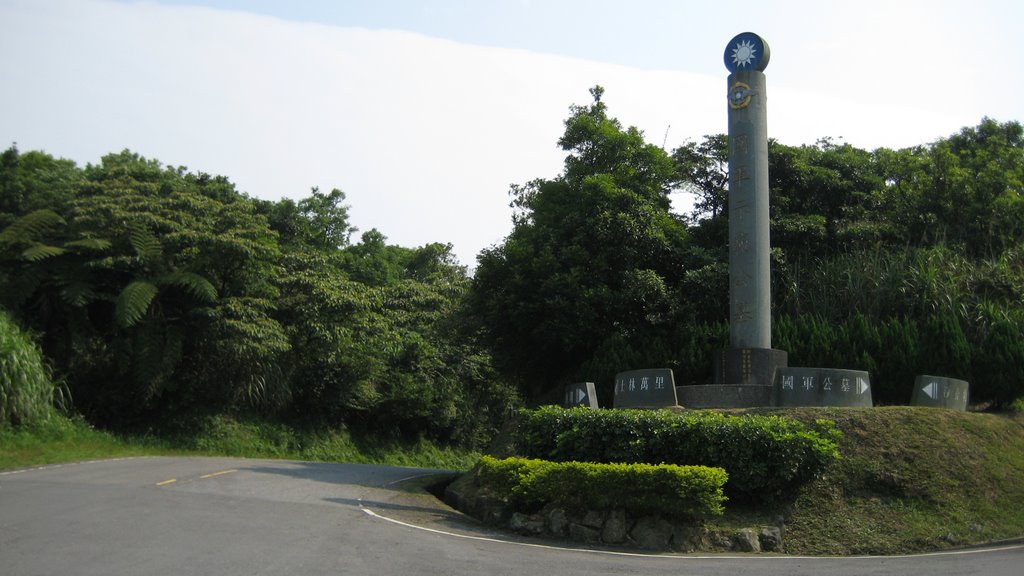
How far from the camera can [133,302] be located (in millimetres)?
21375

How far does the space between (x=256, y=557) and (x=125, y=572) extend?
1.27 m

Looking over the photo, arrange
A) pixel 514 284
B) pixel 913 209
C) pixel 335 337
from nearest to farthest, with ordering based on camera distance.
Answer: pixel 514 284
pixel 913 209
pixel 335 337

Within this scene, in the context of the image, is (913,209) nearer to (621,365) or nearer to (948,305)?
(948,305)

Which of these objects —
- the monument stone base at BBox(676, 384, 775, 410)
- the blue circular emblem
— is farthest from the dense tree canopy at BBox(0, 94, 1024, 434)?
the blue circular emblem

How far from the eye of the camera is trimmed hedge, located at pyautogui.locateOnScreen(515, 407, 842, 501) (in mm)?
12516

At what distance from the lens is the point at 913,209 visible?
2414 centimetres

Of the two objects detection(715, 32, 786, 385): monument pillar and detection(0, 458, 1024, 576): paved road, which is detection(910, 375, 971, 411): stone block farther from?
detection(0, 458, 1024, 576): paved road

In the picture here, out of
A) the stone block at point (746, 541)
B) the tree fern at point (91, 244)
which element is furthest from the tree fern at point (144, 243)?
the stone block at point (746, 541)

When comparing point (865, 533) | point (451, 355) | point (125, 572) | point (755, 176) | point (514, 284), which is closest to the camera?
point (125, 572)

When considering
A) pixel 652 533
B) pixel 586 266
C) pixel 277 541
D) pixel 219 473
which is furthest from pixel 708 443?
pixel 586 266

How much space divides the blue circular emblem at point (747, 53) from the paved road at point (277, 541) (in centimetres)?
1158

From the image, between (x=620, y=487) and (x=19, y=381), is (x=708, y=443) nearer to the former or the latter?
(x=620, y=487)

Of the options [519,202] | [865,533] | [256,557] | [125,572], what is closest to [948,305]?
[865,533]

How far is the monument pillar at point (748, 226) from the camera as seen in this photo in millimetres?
18422
